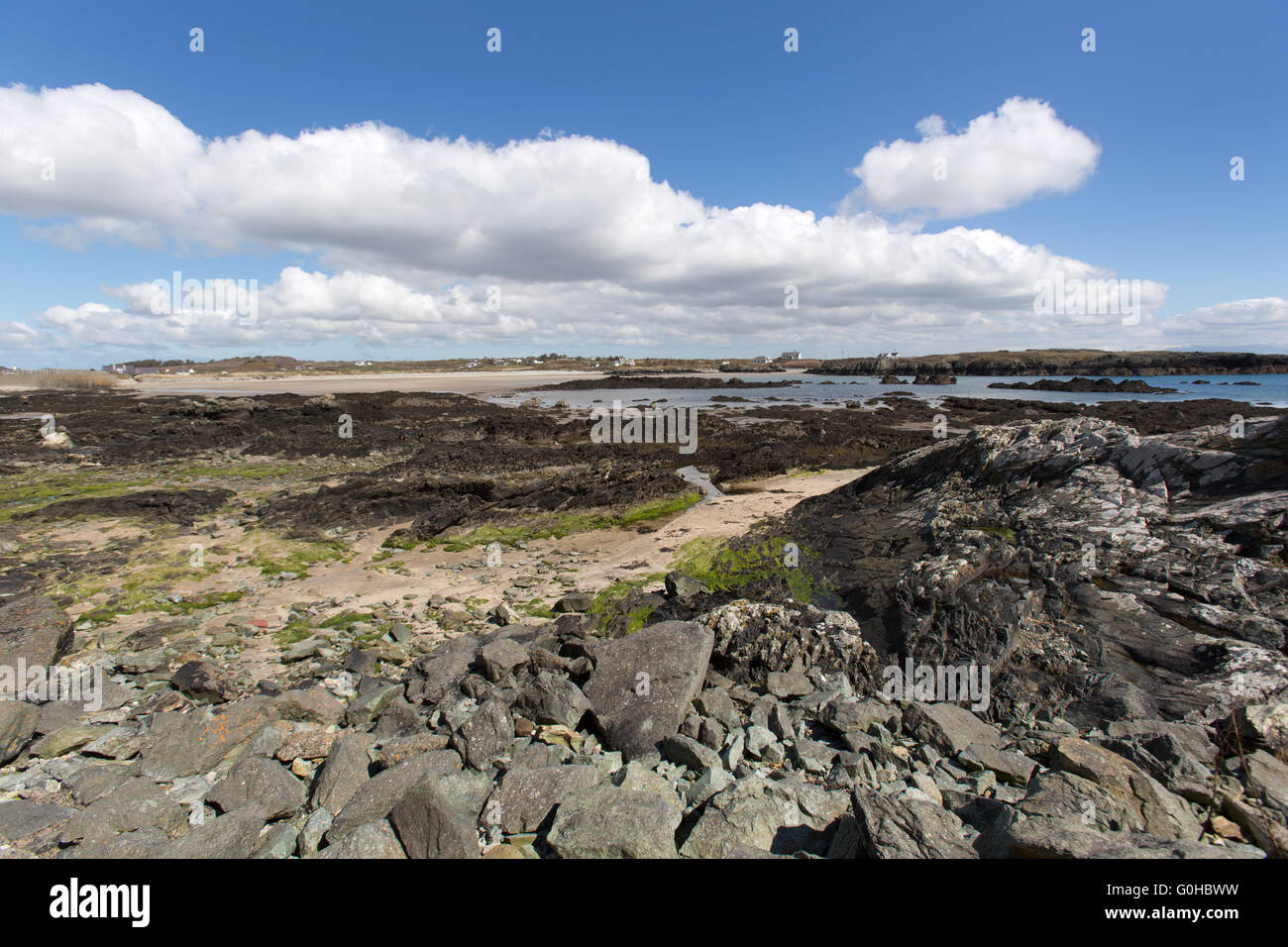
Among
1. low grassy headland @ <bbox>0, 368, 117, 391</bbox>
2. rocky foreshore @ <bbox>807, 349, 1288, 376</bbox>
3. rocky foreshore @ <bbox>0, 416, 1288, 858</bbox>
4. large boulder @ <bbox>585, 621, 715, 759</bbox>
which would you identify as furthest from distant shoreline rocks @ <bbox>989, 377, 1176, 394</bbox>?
low grassy headland @ <bbox>0, 368, 117, 391</bbox>

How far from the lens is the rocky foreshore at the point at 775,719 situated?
381cm

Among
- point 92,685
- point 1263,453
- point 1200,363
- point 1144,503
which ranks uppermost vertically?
point 1200,363

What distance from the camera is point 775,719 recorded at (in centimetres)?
537

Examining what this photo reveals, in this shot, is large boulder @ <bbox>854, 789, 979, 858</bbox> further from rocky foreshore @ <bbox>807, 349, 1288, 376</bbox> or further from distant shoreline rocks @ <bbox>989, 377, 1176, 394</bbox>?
rocky foreshore @ <bbox>807, 349, 1288, 376</bbox>

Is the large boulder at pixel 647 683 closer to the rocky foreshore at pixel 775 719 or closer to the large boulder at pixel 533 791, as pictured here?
the rocky foreshore at pixel 775 719

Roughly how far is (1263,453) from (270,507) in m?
21.6

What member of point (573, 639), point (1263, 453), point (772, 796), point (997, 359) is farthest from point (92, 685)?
point (997, 359)

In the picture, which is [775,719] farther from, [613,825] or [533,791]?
[533,791]

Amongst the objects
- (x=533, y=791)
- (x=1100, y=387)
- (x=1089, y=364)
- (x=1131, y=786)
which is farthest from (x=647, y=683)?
(x=1089, y=364)

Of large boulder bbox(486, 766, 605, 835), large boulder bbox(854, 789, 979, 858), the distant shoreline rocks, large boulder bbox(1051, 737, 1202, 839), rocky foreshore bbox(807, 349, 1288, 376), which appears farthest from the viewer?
rocky foreshore bbox(807, 349, 1288, 376)

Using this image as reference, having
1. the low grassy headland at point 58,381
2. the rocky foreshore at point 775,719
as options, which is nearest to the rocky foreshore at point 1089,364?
the rocky foreshore at point 775,719

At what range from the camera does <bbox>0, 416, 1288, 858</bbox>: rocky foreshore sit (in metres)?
3.81
